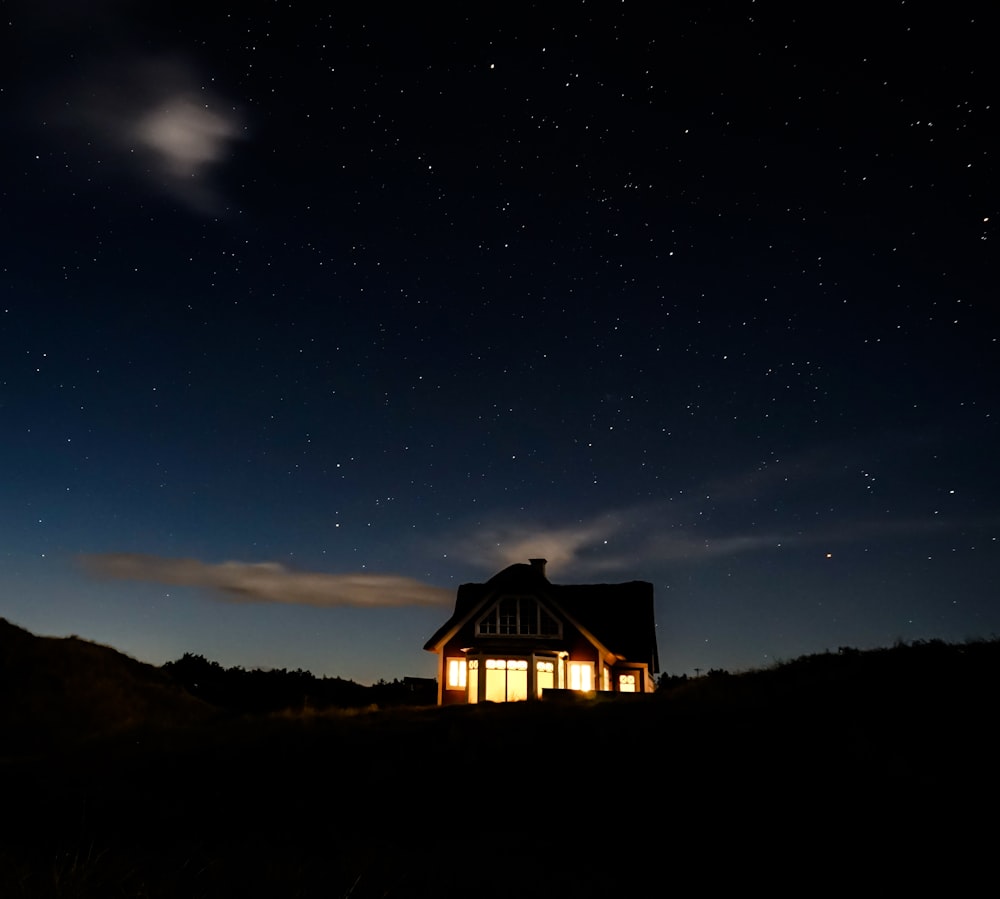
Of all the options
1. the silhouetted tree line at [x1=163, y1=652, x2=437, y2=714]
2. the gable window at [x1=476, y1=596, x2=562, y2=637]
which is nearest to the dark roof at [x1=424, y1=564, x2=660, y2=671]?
the gable window at [x1=476, y1=596, x2=562, y2=637]

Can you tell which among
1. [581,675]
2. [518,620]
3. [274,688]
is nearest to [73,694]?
[274,688]

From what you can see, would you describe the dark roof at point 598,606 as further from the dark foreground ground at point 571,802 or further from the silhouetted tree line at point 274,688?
the dark foreground ground at point 571,802

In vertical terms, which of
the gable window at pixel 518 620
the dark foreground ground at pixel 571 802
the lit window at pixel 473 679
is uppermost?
the gable window at pixel 518 620

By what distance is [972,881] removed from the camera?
725 cm

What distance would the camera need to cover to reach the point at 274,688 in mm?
49625

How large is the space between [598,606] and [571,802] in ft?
84.7

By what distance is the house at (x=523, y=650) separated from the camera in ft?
102

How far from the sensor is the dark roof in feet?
106

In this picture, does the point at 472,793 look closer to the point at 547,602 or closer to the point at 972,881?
the point at 972,881

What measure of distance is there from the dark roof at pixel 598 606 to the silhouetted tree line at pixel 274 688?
313 inches

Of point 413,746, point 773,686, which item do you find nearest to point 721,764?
point 773,686

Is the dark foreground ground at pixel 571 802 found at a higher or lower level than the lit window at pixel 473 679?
lower

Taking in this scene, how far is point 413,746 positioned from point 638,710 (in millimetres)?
5249

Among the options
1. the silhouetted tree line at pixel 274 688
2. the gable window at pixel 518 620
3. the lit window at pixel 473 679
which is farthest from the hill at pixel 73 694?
the gable window at pixel 518 620
